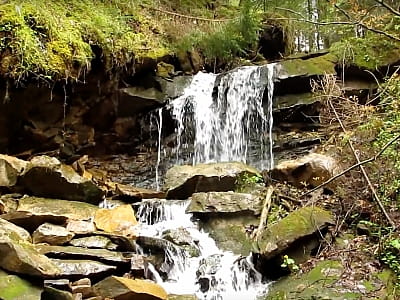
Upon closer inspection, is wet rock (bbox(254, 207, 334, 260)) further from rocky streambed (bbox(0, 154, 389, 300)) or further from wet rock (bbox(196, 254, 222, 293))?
wet rock (bbox(196, 254, 222, 293))

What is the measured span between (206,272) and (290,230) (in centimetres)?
107

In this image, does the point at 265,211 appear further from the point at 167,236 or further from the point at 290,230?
the point at 167,236

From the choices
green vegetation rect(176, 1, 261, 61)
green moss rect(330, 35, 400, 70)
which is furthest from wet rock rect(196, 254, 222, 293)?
green vegetation rect(176, 1, 261, 61)

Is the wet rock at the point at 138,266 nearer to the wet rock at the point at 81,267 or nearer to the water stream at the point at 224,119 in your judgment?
the wet rock at the point at 81,267

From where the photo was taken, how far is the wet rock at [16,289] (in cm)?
343

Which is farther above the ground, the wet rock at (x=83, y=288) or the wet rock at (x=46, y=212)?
the wet rock at (x=46, y=212)

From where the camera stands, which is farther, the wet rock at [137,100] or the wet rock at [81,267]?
the wet rock at [137,100]

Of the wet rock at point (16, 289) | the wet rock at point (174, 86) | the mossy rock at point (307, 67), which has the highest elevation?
the mossy rock at point (307, 67)

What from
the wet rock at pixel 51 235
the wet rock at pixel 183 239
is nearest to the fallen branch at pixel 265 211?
the wet rock at pixel 183 239

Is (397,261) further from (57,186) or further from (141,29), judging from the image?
(141,29)

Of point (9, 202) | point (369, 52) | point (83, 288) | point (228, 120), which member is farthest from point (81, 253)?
point (369, 52)

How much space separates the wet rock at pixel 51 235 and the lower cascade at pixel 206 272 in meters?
1.00

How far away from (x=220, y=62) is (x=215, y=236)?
6.28 m

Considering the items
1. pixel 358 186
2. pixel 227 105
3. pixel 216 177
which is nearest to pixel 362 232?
pixel 358 186
